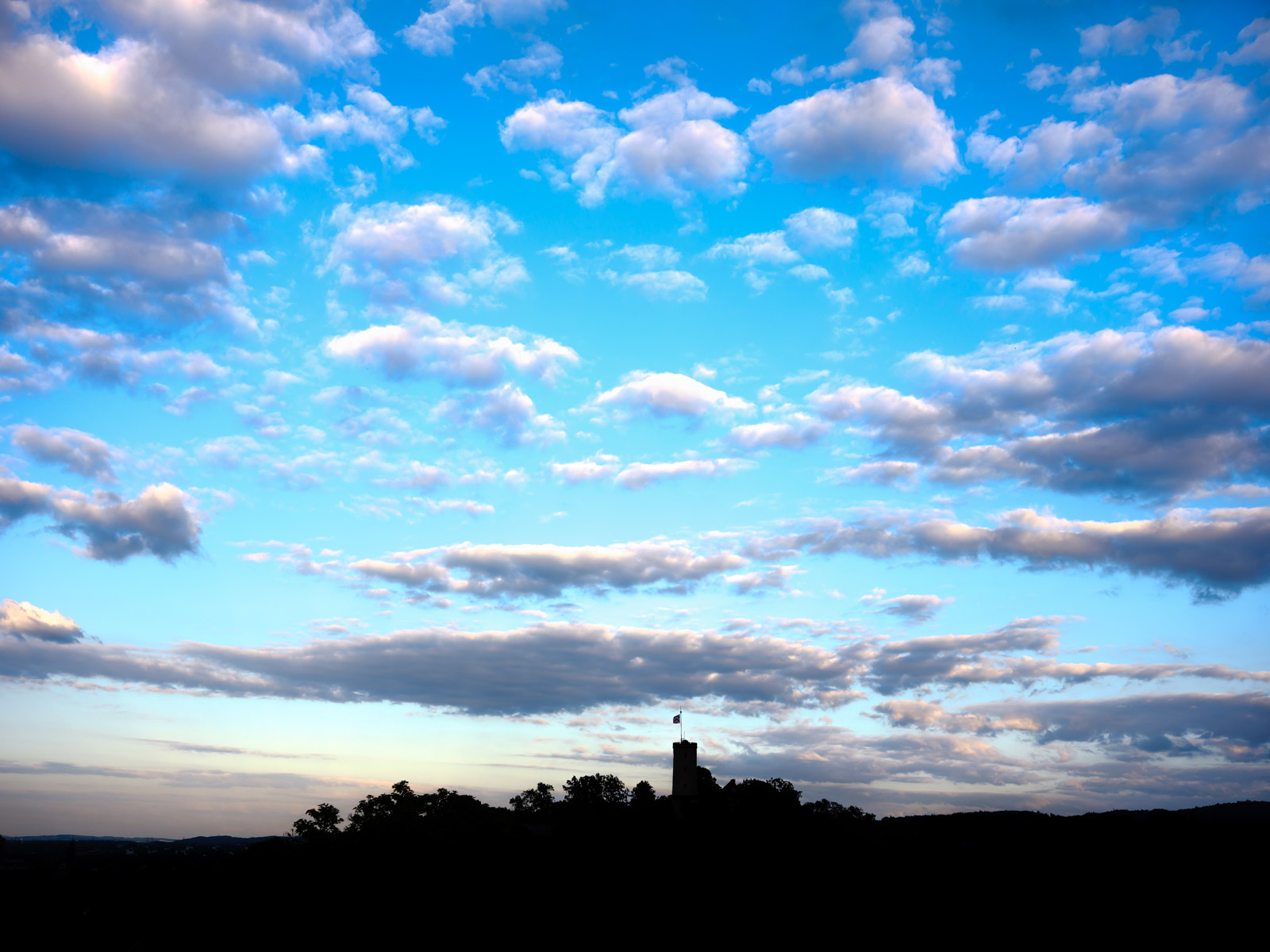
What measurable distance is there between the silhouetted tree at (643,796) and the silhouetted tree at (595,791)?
5.74 ft

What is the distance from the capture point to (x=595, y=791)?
401 feet

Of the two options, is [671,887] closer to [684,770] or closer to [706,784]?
[684,770]

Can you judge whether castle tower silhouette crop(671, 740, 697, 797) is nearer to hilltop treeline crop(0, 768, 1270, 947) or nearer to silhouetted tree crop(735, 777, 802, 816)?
hilltop treeline crop(0, 768, 1270, 947)

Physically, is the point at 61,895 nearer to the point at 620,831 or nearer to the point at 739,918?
the point at 620,831

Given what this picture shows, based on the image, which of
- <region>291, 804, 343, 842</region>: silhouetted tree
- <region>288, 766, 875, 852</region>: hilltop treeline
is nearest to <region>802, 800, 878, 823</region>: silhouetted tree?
<region>288, 766, 875, 852</region>: hilltop treeline

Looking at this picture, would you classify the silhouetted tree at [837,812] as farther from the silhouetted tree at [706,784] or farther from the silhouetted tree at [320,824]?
the silhouetted tree at [320,824]

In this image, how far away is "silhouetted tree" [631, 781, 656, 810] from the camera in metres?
115

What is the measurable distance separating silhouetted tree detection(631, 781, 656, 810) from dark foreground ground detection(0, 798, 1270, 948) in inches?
134

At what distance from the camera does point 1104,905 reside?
78.1 meters

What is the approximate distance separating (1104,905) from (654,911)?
142 feet

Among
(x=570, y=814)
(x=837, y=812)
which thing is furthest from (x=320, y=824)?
(x=837, y=812)

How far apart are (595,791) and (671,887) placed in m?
42.7

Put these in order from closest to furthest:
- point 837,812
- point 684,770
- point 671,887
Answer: point 671,887 → point 684,770 → point 837,812

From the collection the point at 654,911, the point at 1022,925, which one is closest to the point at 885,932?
the point at 1022,925
